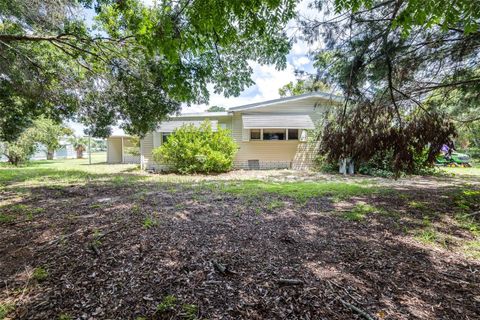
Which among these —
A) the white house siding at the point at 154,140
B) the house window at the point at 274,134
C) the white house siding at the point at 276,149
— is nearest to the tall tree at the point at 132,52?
the white house siding at the point at 154,140

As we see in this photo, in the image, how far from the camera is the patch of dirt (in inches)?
76.2

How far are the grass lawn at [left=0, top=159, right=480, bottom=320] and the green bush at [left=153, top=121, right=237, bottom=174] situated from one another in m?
6.01

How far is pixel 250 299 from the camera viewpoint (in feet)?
6.65

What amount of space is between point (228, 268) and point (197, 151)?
Result: 874 centimetres

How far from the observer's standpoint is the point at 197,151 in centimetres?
1085

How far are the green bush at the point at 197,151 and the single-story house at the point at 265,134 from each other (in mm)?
1602

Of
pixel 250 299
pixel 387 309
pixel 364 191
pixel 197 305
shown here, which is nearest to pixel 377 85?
pixel 364 191

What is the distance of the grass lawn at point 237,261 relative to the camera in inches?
76.6

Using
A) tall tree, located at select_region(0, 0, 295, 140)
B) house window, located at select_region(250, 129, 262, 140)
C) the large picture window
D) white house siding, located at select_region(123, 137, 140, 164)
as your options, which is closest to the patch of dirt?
tall tree, located at select_region(0, 0, 295, 140)

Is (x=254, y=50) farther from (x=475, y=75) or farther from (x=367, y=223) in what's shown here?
(x=475, y=75)

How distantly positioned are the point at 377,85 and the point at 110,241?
5.59m

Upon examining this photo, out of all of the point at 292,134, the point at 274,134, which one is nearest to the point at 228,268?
the point at 274,134

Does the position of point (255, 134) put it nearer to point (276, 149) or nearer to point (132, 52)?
point (276, 149)

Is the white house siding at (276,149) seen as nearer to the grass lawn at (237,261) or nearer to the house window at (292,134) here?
the house window at (292,134)
